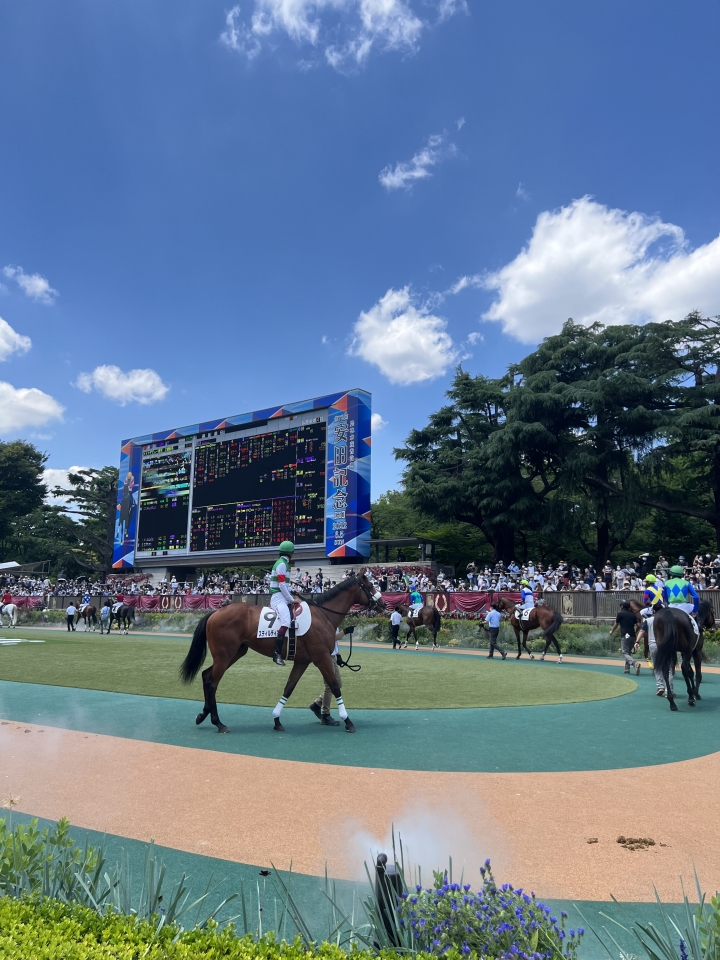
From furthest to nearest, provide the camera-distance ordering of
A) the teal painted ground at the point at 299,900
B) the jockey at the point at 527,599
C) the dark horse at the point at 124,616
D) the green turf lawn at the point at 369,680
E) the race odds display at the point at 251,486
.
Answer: the race odds display at the point at 251,486, the dark horse at the point at 124,616, the jockey at the point at 527,599, the green turf lawn at the point at 369,680, the teal painted ground at the point at 299,900

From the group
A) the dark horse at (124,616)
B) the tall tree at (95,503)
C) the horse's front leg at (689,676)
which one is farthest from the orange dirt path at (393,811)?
the tall tree at (95,503)

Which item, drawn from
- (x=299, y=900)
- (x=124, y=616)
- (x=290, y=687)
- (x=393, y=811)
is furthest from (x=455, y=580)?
(x=299, y=900)

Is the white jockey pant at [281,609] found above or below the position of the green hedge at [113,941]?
above

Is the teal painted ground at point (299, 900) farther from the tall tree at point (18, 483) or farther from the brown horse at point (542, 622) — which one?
the tall tree at point (18, 483)

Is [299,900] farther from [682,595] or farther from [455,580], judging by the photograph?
[455,580]

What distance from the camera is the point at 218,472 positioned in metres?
37.1

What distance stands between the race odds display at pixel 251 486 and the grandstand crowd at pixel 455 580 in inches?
54.8

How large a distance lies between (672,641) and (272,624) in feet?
19.6

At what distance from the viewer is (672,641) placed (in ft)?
31.5

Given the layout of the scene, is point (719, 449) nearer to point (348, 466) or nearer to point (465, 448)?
point (465, 448)

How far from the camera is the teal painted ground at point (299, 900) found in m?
3.19

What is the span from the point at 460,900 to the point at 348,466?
29.1 meters

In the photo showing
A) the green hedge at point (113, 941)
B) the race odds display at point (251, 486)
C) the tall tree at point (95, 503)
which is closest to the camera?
the green hedge at point (113, 941)

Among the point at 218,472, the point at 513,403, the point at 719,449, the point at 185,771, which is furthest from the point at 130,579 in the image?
the point at 185,771
